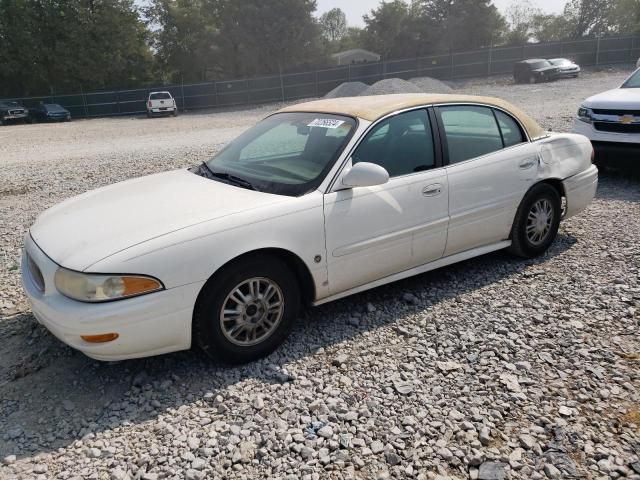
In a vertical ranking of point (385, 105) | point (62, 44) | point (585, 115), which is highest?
point (62, 44)

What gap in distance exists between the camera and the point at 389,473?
99.7 inches

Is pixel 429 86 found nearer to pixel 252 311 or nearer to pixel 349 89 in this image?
pixel 349 89

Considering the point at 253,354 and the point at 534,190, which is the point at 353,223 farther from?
the point at 534,190

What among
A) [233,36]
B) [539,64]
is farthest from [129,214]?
[233,36]

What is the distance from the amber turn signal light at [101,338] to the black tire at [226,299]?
47cm

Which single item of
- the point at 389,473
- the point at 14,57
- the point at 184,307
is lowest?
the point at 389,473

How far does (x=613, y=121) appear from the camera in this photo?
7.50 m

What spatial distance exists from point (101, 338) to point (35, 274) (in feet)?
2.66

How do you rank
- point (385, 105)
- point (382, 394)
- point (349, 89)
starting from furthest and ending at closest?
point (349, 89) < point (385, 105) < point (382, 394)

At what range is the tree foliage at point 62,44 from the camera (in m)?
41.1

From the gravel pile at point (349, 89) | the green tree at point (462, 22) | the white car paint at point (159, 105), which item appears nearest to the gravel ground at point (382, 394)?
the gravel pile at point (349, 89)

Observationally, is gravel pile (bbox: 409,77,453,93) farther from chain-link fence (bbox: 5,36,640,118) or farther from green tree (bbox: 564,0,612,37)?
green tree (bbox: 564,0,612,37)

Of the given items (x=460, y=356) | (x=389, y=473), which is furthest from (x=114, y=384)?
(x=460, y=356)

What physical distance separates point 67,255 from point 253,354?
4.18 feet
